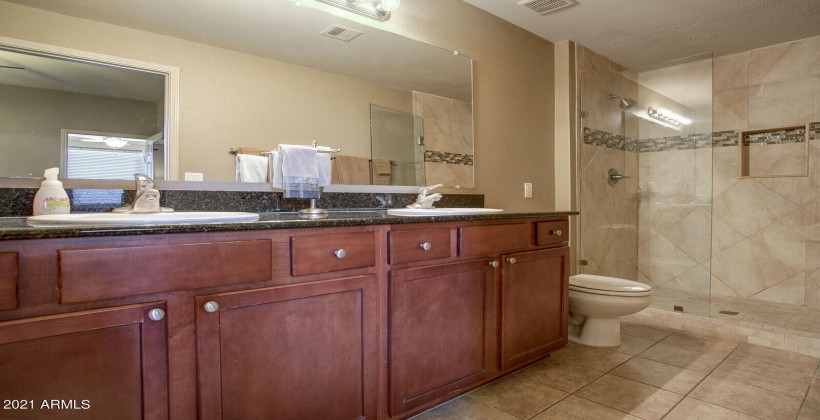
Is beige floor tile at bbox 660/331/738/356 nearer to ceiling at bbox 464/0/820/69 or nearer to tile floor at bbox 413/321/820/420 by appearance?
tile floor at bbox 413/321/820/420

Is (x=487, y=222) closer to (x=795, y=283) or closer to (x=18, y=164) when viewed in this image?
(x=18, y=164)

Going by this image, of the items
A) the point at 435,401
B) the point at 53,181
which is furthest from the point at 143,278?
the point at 435,401

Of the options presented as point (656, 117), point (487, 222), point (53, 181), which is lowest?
point (487, 222)

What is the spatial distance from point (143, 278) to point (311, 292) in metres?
0.43

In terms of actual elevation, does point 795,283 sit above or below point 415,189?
below

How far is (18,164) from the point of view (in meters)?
1.28

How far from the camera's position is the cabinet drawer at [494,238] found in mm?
1722

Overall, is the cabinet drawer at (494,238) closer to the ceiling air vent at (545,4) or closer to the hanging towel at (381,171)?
the hanging towel at (381,171)

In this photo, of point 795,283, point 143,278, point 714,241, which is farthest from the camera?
point 714,241

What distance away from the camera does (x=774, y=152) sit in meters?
3.34

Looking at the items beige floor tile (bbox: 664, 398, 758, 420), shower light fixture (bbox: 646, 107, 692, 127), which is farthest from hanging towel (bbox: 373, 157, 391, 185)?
shower light fixture (bbox: 646, 107, 692, 127)

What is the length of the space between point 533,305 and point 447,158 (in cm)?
93

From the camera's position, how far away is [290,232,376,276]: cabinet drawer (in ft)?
4.01

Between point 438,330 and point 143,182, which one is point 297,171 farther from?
point 438,330
